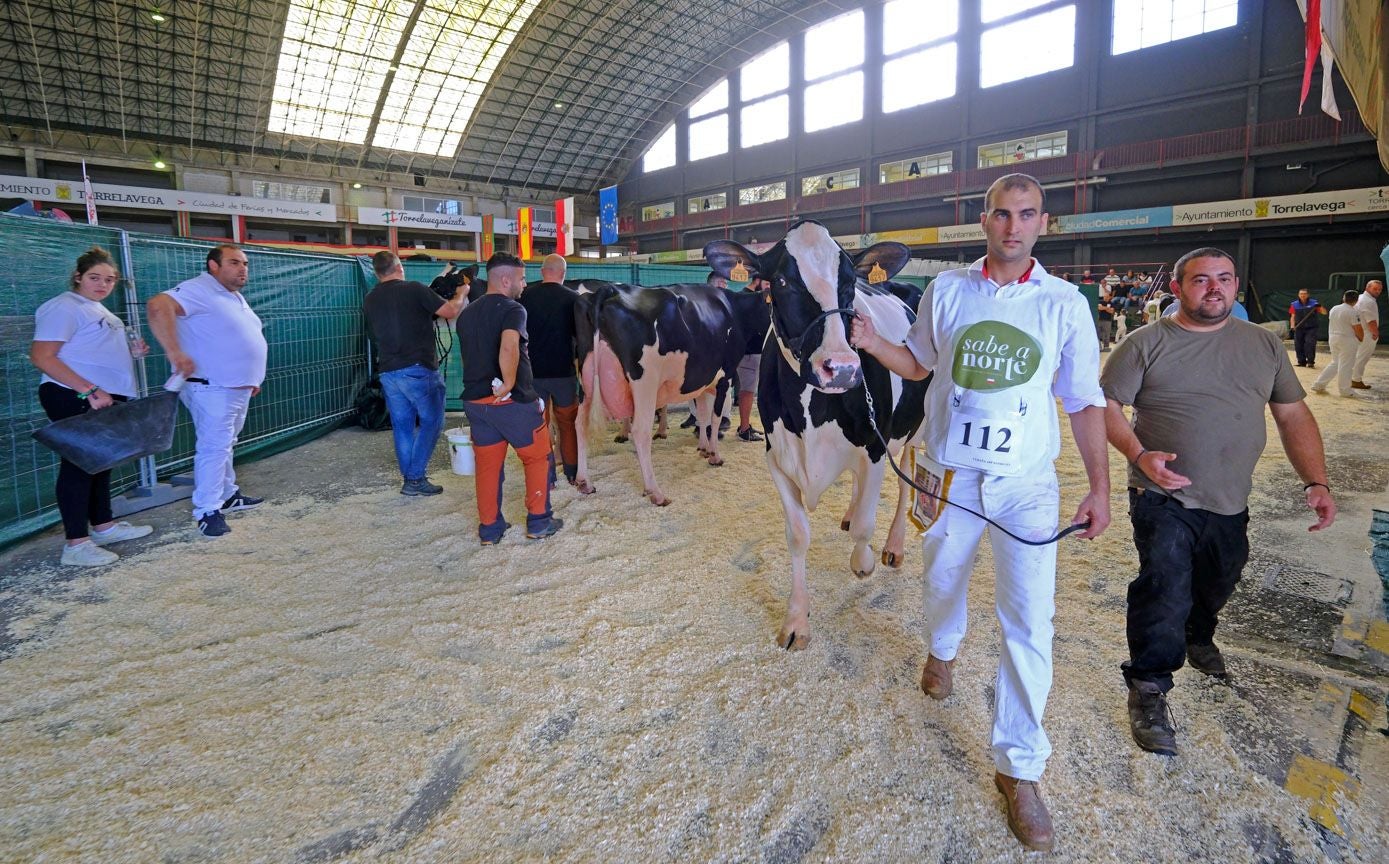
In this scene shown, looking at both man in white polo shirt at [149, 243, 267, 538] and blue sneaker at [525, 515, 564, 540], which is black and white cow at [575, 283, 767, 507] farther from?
man in white polo shirt at [149, 243, 267, 538]

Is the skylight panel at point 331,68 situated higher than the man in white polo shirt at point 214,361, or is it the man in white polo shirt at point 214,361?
the skylight panel at point 331,68

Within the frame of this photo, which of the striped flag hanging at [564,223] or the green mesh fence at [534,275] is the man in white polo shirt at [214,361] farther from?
the striped flag hanging at [564,223]

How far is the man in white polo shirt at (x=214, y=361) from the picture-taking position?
13.6ft

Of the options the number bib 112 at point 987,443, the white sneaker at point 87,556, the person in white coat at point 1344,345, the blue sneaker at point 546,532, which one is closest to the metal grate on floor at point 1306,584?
the number bib 112 at point 987,443

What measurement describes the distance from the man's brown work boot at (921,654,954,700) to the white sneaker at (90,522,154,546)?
15.4ft

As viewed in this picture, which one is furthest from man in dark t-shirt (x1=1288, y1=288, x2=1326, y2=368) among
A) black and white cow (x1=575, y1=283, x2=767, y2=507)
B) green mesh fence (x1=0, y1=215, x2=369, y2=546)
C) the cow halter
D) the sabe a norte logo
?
green mesh fence (x1=0, y1=215, x2=369, y2=546)

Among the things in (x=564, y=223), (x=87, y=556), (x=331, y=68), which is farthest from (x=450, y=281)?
(x=331, y=68)

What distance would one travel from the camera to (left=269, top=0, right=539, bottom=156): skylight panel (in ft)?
94.1

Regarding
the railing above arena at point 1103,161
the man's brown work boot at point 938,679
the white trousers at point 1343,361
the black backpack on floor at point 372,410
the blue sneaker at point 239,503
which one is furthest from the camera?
the railing above arena at point 1103,161

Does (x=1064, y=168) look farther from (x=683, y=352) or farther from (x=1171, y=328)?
(x=1171, y=328)

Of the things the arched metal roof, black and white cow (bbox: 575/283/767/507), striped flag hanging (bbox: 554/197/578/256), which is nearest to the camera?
black and white cow (bbox: 575/283/767/507)

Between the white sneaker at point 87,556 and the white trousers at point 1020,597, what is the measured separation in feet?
14.7

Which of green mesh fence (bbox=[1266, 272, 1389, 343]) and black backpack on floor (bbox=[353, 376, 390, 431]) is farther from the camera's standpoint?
green mesh fence (bbox=[1266, 272, 1389, 343])

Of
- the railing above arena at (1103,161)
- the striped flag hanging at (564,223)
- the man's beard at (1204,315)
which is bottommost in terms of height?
the man's beard at (1204,315)
